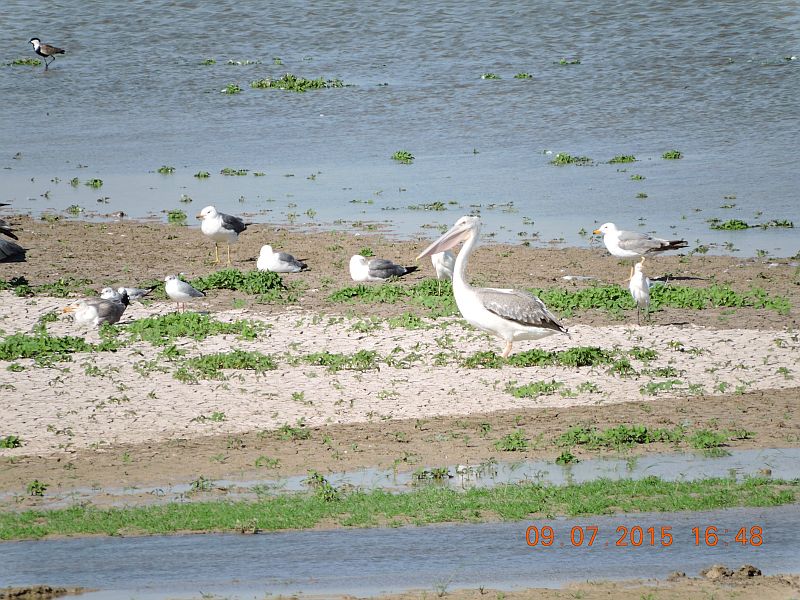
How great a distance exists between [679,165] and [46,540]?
18880 millimetres

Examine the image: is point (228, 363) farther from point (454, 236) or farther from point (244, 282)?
point (244, 282)

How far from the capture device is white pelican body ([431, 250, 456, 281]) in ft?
51.8

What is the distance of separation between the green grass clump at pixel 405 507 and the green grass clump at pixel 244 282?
6715 millimetres

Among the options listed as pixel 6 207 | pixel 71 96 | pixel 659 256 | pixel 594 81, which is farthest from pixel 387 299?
pixel 71 96

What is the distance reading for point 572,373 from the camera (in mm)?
12359

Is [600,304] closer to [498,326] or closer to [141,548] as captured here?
[498,326]

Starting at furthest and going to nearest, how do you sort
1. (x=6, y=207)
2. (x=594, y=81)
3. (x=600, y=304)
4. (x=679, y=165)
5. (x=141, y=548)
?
(x=594, y=81)
(x=679, y=165)
(x=6, y=207)
(x=600, y=304)
(x=141, y=548)

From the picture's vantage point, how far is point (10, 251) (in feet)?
57.3

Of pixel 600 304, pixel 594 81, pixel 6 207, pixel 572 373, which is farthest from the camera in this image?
pixel 594 81

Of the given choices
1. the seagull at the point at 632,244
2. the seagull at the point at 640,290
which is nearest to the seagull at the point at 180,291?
the seagull at the point at 640,290

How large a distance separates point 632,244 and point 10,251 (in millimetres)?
8521

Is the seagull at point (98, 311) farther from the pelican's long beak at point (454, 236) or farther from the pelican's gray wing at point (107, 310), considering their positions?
the pelican's long beak at point (454, 236)

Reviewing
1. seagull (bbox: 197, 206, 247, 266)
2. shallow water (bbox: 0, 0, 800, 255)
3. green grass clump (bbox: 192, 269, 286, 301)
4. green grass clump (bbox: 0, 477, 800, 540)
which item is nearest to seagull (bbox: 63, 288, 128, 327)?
green grass clump (bbox: 192, 269, 286, 301)
